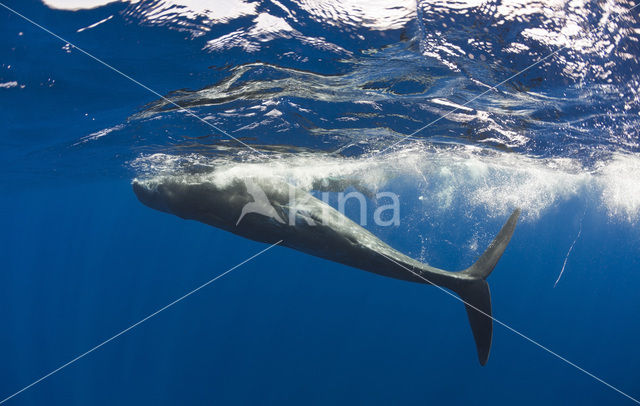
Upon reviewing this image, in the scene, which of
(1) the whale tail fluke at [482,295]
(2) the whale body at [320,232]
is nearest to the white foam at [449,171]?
(2) the whale body at [320,232]

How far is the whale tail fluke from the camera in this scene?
5.95 m

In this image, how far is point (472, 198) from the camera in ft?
141

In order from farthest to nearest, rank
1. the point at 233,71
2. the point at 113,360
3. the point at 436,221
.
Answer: the point at 436,221 → the point at 113,360 → the point at 233,71

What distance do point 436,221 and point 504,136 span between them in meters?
45.1

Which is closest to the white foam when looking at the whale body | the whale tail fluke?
the whale body

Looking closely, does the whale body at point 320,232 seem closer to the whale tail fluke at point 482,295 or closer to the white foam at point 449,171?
the whale tail fluke at point 482,295

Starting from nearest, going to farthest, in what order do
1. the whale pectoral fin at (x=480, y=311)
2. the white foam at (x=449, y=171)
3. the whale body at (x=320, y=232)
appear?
the whale body at (x=320, y=232), the whale pectoral fin at (x=480, y=311), the white foam at (x=449, y=171)

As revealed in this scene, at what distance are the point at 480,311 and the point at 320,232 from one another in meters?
3.45

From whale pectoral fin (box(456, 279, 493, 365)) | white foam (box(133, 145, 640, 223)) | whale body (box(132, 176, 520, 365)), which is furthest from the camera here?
white foam (box(133, 145, 640, 223))

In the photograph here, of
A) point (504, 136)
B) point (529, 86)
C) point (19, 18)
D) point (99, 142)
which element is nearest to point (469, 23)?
point (529, 86)

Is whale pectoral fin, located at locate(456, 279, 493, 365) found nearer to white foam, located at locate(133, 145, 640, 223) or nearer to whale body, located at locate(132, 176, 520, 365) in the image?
whale body, located at locate(132, 176, 520, 365)

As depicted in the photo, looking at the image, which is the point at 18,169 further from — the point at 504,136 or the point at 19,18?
the point at 504,136

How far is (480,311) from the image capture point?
6.07 m

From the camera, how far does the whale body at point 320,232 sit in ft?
19.1
